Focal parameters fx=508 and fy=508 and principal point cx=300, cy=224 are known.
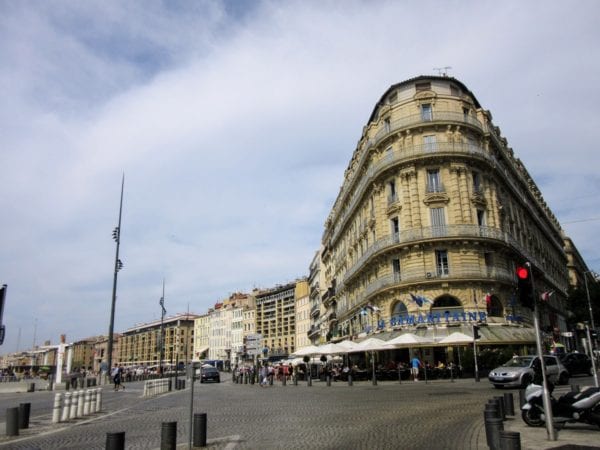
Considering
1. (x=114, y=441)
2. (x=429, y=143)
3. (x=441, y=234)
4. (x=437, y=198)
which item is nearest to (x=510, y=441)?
(x=114, y=441)

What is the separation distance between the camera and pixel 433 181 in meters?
35.6

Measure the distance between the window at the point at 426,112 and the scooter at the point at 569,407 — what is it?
28.4 m

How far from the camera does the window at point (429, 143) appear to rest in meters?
35.2

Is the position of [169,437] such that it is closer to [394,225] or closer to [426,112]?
[394,225]

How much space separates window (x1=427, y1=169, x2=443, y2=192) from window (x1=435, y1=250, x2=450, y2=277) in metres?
4.40

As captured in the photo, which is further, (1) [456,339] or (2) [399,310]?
(2) [399,310]

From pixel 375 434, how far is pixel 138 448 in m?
4.30

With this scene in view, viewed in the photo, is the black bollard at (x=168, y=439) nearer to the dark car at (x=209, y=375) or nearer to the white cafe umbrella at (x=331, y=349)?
the white cafe umbrella at (x=331, y=349)

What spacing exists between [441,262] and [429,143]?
8383 mm

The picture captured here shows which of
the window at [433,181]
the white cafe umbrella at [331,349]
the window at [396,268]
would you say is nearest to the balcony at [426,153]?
the window at [433,181]

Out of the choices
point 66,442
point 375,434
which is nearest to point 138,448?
point 66,442

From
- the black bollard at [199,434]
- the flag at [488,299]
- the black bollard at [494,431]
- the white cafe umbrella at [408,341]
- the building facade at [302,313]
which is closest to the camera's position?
the black bollard at [494,431]

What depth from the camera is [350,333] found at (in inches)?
1907

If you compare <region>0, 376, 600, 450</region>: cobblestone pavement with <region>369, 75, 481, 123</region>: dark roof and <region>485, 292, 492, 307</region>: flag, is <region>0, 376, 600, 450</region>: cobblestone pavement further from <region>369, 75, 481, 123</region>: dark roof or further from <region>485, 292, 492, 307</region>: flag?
<region>369, 75, 481, 123</region>: dark roof
